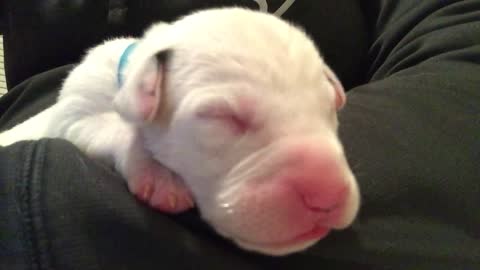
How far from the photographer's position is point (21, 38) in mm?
1523

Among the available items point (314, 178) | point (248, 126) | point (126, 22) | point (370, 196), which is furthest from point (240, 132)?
point (126, 22)

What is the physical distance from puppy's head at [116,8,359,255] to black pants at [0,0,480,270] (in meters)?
0.07

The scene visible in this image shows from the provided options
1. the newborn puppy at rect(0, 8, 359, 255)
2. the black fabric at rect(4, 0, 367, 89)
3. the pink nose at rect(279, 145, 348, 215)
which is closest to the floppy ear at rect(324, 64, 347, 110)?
the newborn puppy at rect(0, 8, 359, 255)

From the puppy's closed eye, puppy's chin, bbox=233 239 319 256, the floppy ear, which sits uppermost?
the puppy's closed eye

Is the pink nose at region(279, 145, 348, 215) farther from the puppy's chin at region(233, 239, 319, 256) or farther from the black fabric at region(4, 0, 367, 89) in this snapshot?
the black fabric at region(4, 0, 367, 89)

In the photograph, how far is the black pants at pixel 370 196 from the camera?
592 millimetres

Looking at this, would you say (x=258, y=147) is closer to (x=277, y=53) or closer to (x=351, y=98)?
(x=277, y=53)

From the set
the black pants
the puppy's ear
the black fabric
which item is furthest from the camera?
the black fabric

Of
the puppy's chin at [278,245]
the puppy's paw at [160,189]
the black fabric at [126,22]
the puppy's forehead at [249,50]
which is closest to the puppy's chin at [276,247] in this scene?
the puppy's chin at [278,245]

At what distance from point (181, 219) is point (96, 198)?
13 cm

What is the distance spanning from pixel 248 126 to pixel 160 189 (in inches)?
5.9

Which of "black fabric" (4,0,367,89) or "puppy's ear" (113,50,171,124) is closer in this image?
"puppy's ear" (113,50,171,124)

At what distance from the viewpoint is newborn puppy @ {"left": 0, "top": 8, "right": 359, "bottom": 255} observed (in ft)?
2.07

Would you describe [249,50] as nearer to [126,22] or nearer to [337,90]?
[337,90]
